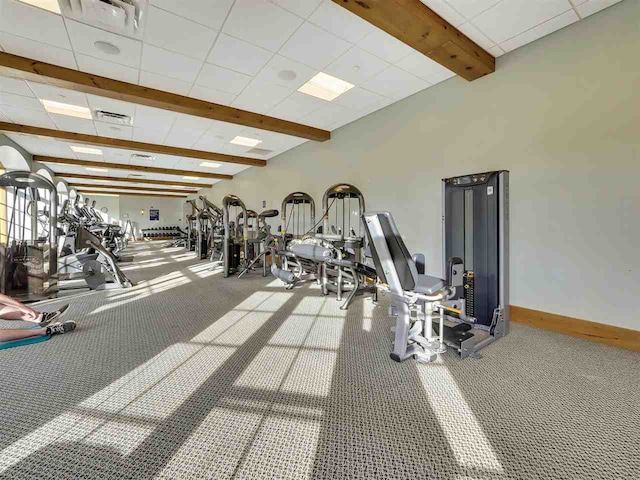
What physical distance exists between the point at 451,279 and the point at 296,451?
71.9 inches

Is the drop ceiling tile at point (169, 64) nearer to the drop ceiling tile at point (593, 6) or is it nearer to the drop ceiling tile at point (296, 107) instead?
the drop ceiling tile at point (296, 107)

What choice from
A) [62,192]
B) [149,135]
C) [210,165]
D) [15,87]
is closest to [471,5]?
[15,87]

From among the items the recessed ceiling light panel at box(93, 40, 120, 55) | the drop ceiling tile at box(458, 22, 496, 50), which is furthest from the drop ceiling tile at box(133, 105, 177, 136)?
the drop ceiling tile at box(458, 22, 496, 50)

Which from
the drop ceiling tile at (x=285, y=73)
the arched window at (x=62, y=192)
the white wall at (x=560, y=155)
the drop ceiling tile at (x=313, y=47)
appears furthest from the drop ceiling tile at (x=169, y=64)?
the arched window at (x=62, y=192)

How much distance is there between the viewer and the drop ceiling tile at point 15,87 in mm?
3771

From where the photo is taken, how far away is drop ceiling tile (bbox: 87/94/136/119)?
4336 mm

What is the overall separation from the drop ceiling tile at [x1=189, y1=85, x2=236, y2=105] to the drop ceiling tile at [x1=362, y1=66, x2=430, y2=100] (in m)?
1.99

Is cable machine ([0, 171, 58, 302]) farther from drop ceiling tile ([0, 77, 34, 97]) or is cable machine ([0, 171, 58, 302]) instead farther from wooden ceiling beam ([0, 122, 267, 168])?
wooden ceiling beam ([0, 122, 267, 168])

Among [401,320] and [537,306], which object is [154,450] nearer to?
[401,320]

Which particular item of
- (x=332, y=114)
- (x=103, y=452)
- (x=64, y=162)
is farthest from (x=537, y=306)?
(x=64, y=162)

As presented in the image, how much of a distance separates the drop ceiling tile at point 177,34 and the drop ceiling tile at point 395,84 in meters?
2.00

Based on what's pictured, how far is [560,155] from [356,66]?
7.66 ft

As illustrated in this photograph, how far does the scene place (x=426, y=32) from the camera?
2572mm

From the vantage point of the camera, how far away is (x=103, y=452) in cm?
129
